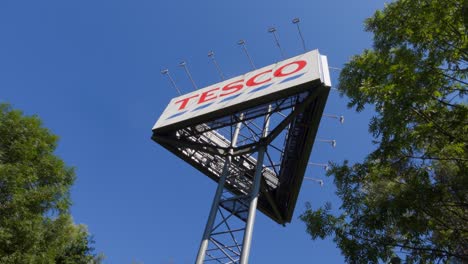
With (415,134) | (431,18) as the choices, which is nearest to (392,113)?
(415,134)

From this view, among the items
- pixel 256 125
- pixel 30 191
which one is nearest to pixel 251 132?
pixel 256 125

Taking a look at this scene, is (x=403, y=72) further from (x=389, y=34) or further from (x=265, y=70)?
(x=265, y=70)

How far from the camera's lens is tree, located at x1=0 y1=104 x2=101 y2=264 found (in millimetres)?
12266

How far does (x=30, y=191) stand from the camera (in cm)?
1306

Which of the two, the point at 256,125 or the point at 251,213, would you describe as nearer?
the point at 251,213

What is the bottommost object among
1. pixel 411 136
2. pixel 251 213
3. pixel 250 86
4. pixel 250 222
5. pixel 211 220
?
pixel 411 136

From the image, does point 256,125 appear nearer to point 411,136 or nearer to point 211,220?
point 211,220

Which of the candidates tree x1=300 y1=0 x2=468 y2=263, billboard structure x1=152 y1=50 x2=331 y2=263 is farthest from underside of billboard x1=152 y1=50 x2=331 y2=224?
tree x1=300 y1=0 x2=468 y2=263

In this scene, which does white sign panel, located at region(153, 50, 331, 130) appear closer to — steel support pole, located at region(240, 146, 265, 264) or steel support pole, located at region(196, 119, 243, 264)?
steel support pole, located at region(196, 119, 243, 264)

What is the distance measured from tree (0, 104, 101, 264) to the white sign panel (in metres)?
4.41

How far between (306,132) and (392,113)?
8.70 meters

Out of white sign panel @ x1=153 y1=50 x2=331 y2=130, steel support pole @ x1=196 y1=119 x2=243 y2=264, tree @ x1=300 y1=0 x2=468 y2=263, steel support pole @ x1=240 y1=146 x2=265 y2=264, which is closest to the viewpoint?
tree @ x1=300 y1=0 x2=468 y2=263

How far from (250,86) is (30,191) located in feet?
29.1

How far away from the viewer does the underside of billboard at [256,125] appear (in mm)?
13508
